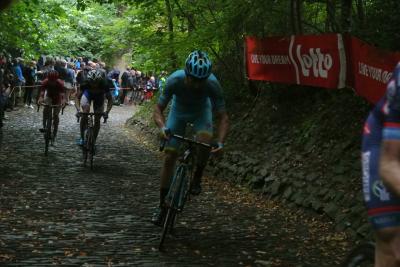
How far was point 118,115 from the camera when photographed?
105ft

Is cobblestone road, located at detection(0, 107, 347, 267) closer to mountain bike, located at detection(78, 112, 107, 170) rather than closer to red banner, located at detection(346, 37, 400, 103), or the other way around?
mountain bike, located at detection(78, 112, 107, 170)

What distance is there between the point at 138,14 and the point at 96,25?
95.5 ft

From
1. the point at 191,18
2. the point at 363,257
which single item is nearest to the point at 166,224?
the point at 363,257

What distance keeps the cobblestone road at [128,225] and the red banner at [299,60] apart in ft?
7.81

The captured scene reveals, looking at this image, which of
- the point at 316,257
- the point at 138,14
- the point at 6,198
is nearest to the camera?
the point at 316,257

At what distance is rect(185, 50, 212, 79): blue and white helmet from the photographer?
659cm

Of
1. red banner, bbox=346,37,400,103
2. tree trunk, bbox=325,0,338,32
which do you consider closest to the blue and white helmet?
red banner, bbox=346,37,400,103

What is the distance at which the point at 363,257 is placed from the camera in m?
3.82

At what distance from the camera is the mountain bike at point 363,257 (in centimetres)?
373

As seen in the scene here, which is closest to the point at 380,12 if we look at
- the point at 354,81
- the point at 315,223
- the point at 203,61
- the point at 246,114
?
the point at 354,81

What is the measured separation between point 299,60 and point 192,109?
456 cm

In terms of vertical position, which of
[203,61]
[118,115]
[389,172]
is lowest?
[118,115]

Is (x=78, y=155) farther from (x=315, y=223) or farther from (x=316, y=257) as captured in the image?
(x=316, y=257)

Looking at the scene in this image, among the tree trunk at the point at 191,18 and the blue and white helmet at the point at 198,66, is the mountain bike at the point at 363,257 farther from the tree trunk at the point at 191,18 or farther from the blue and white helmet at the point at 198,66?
the tree trunk at the point at 191,18
